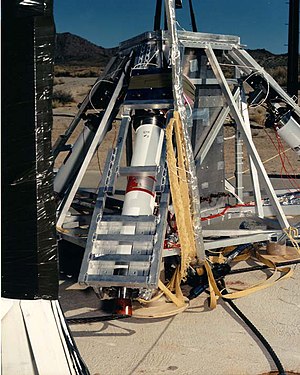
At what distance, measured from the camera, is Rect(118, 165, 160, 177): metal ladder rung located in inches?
226

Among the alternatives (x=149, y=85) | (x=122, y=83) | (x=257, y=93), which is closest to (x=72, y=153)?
(x=122, y=83)

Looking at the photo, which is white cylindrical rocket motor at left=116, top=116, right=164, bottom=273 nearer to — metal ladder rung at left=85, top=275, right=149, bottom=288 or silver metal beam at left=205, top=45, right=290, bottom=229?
metal ladder rung at left=85, top=275, right=149, bottom=288

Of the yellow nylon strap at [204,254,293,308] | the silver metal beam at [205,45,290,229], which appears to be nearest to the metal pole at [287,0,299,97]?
the yellow nylon strap at [204,254,293,308]

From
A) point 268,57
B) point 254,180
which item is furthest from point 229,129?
point 254,180

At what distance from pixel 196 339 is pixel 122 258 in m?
0.92

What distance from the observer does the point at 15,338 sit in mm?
3896

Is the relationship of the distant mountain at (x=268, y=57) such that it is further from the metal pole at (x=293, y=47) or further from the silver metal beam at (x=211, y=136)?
the silver metal beam at (x=211, y=136)

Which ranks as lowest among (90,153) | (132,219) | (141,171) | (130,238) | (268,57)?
(130,238)

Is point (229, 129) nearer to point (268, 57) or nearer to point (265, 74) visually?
point (268, 57)

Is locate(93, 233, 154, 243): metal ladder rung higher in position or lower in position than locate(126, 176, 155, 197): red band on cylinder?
lower

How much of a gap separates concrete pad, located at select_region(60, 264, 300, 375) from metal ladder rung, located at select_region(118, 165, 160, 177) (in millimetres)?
1253

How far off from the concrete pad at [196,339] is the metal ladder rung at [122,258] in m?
0.69

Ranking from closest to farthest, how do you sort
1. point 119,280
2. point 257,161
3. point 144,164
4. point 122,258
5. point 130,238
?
point 119,280 → point 122,258 → point 130,238 → point 144,164 → point 257,161

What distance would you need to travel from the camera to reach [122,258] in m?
5.20
